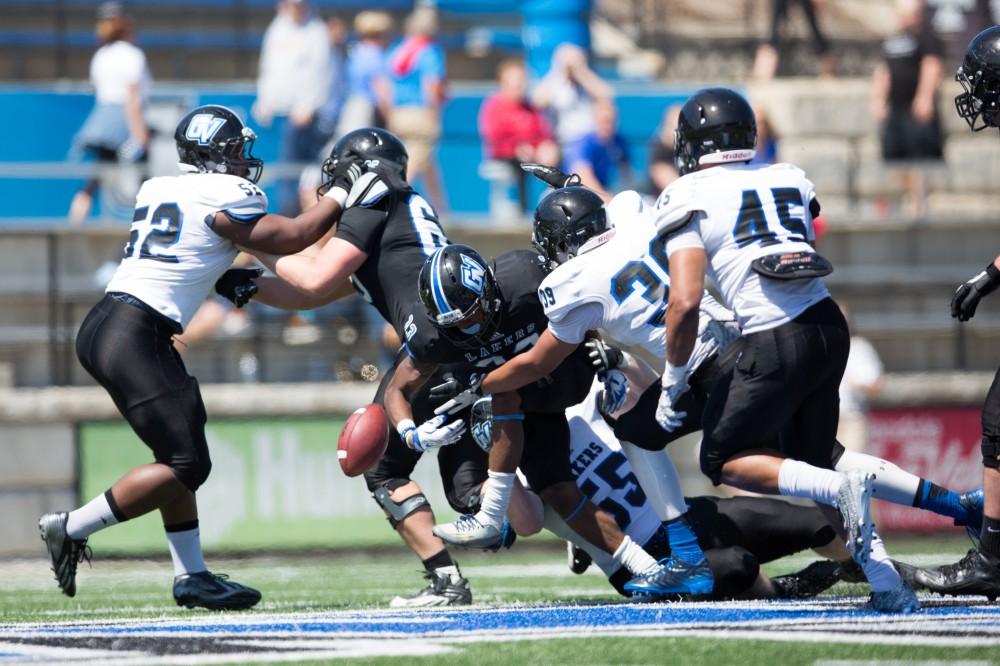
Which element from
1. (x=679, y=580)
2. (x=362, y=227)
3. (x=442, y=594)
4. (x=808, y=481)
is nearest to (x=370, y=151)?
(x=362, y=227)

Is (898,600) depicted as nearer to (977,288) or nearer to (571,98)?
(977,288)

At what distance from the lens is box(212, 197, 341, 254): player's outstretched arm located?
23.1 ft

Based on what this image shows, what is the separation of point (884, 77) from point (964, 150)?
144 cm

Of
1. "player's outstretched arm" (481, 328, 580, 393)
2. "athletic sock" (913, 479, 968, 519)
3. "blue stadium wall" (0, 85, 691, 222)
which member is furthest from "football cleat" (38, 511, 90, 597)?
"blue stadium wall" (0, 85, 691, 222)

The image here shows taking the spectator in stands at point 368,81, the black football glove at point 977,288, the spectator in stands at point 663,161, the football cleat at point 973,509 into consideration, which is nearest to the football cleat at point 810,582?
the football cleat at point 973,509

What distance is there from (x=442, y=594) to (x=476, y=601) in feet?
1.10

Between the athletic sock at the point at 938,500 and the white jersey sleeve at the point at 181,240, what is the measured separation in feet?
9.49

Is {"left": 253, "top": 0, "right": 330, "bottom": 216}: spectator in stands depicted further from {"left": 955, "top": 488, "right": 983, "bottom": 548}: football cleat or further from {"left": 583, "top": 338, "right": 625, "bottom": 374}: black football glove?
{"left": 955, "top": 488, "right": 983, "bottom": 548}: football cleat

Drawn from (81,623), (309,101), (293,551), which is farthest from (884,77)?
(81,623)

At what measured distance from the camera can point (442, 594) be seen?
7.07 m

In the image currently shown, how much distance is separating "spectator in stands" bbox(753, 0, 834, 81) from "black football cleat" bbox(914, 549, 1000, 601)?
942cm

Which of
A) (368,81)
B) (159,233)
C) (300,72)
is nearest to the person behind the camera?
(159,233)

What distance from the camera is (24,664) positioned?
16.0 feet

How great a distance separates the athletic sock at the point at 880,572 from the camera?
18.9ft
